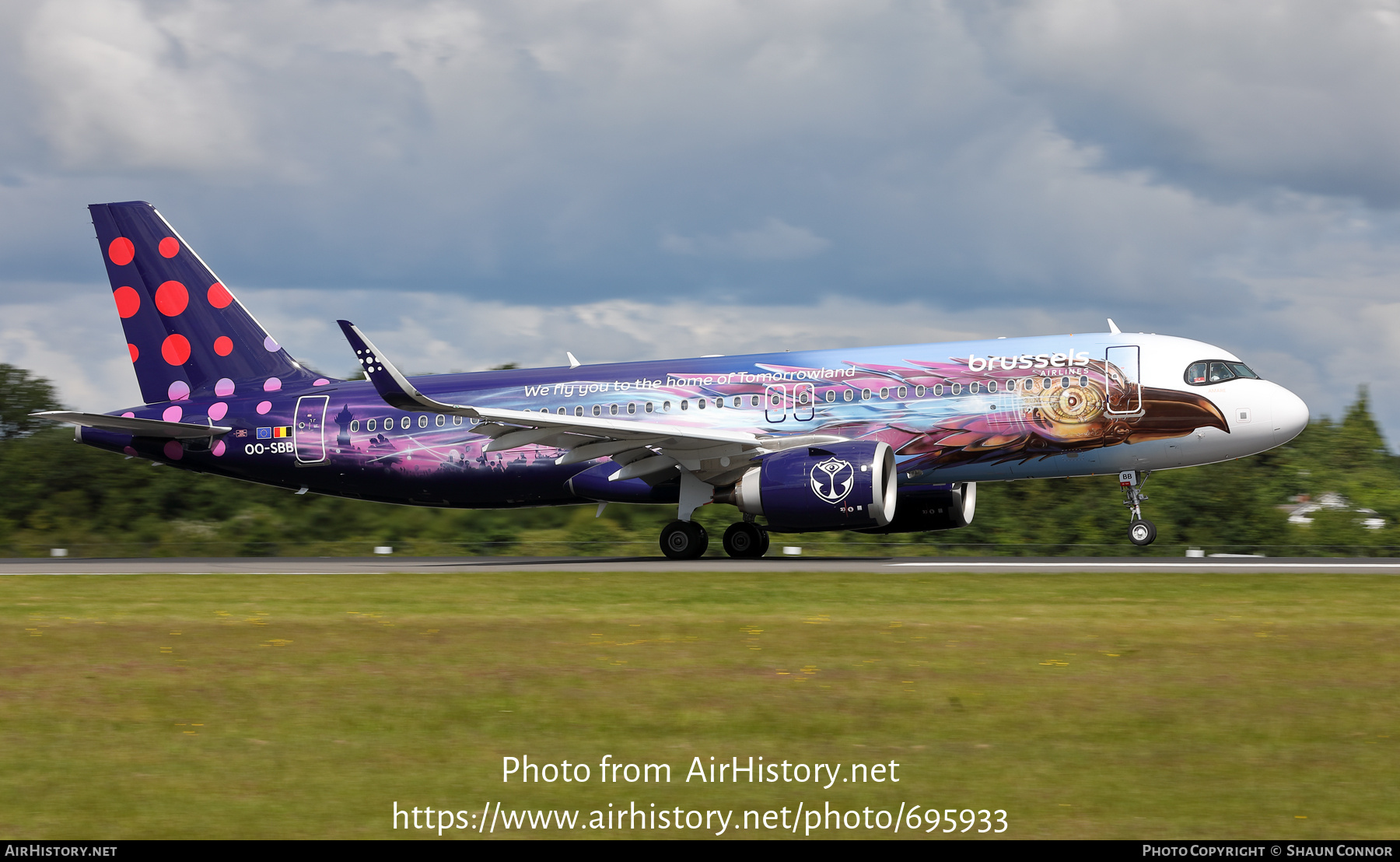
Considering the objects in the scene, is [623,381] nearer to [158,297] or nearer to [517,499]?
[517,499]

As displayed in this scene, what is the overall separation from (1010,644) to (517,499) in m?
15.8

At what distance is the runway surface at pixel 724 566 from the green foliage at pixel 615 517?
1.98 m

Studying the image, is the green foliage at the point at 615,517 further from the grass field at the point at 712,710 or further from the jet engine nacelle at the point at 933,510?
the grass field at the point at 712,710

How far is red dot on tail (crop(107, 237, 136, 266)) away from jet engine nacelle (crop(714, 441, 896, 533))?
15.5 meters

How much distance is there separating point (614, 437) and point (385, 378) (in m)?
4.00

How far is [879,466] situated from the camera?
2177cm

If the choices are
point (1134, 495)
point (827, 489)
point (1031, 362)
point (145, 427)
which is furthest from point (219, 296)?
point (1134, 495)

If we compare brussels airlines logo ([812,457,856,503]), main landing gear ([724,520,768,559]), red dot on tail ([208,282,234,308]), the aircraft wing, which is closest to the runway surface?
main landing gear ([724,520,768,559])

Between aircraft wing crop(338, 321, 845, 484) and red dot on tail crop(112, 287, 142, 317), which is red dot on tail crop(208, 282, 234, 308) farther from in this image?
aircraft wing crop(338, 321, 845, 484)

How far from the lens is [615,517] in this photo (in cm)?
3120

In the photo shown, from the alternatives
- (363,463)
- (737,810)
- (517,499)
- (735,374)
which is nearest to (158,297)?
(363,463)

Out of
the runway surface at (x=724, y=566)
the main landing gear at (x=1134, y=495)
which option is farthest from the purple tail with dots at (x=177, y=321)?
the main landing gear at (x=1134, y=495)

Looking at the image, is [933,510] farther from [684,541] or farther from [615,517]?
[615,517]

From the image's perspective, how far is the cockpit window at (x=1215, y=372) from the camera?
22953mm
